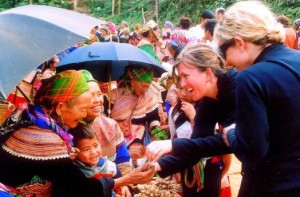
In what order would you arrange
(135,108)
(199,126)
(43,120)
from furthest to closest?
(135,108), (199,126), (43,120)

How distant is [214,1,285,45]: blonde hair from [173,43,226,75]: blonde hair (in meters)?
0.53

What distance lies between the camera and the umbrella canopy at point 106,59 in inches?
167

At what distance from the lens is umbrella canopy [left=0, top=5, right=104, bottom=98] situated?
2379mm

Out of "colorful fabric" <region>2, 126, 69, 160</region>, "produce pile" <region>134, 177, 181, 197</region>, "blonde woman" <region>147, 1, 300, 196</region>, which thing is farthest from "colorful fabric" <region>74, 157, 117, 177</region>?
Answer: "blonde woman" <region>147, 1, 300, 196</region>

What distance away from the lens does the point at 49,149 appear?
251cm

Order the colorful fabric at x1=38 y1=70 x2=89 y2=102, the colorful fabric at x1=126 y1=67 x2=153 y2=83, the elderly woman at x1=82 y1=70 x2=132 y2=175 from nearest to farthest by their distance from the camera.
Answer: the colorful fabric at x1=38 y1=70 x2=89 y2=102 → the elderly woman at x1=82 y1=70 x2=132 y2=175 → the colorful fabric at x1=126 y1=67 x2=153 y2=83

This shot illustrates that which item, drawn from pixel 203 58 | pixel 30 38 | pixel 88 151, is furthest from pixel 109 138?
pixel 30 38

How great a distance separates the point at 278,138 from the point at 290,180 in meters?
0.25

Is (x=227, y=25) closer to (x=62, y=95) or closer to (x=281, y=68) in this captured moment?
(x=281, y=68)

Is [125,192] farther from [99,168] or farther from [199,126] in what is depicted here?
[199,126]

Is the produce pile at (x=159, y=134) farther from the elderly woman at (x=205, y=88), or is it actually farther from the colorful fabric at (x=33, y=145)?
the colorful fabric at (x=33, y=145)

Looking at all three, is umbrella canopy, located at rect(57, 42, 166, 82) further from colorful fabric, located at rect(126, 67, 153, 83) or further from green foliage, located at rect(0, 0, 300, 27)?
green foliage, located at rect(0, 0, 300, 27)

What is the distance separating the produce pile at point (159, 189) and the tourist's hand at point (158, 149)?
133cm

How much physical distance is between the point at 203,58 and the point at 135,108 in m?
2.01
